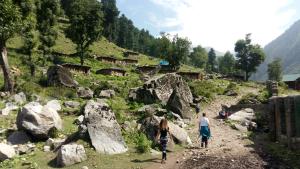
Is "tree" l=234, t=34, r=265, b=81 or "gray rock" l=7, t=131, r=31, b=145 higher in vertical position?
"tree" l=234, t=34, r=265, b=81

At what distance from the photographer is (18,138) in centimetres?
2412

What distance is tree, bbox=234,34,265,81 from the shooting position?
379ft

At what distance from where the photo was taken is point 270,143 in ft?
88.3

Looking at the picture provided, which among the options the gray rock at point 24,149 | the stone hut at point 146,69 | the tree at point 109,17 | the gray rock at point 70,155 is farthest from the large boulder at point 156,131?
the tree at point 109,17

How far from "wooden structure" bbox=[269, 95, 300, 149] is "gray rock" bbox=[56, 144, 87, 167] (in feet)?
41.1

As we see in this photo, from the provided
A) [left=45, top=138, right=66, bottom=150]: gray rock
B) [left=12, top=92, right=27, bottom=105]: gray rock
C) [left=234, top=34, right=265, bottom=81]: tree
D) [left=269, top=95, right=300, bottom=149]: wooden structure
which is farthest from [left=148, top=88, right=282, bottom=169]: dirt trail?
[left=234, top=34, right=265, bottom=81]: tree

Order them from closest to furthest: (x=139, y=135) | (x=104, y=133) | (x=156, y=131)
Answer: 1. (x=104, y=133)
2. (x=139, y=135)
3. (x=156, y=131)

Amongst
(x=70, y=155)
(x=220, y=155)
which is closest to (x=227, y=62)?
(x=220, y=155)

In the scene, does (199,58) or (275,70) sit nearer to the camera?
(275,70)

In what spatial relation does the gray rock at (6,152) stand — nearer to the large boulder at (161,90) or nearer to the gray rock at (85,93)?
the large boulder at (161,90)

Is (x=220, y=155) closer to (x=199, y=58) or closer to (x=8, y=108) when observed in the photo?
(x=8, y=108)

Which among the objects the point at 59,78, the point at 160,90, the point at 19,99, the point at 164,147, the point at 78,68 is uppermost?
the point at 78,68

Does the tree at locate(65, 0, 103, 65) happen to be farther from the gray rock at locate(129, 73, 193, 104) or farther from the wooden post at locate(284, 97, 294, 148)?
the wooden post at locate(284, 97, 294, 148)

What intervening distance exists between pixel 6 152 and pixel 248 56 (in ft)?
337
